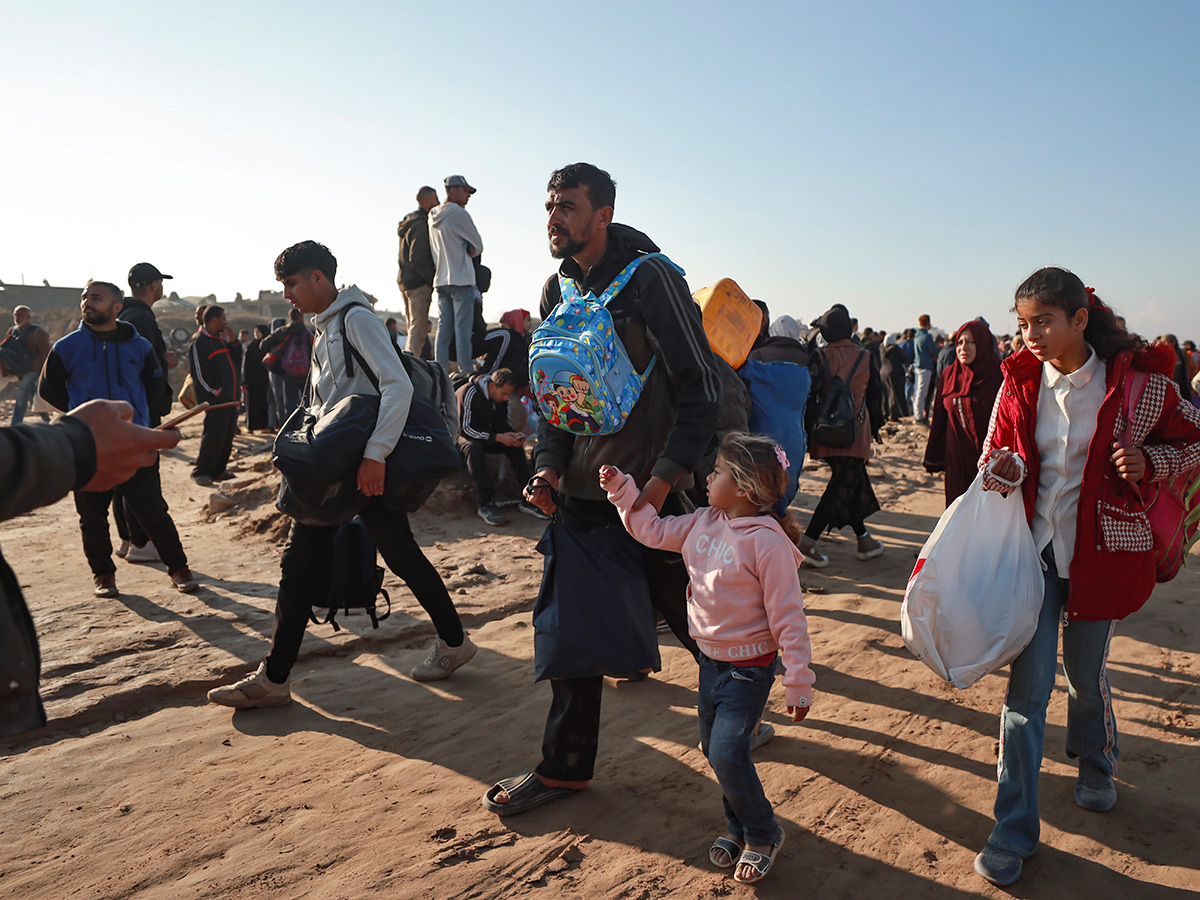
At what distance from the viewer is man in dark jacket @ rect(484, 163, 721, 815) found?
2643 millimetres

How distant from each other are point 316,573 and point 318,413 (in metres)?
0.79

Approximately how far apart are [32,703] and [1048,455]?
315 cm

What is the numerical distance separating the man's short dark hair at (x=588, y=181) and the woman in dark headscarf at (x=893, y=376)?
12871 millimetres

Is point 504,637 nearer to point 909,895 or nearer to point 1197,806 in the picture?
point 909,895

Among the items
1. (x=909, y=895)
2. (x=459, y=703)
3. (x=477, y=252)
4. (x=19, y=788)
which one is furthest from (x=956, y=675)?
(x=477, y=252)

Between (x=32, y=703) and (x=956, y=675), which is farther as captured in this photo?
(x=956, y=675)

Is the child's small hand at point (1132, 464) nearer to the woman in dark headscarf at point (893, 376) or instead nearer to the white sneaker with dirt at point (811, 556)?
the white sneaker with dirt at point (811, 556)

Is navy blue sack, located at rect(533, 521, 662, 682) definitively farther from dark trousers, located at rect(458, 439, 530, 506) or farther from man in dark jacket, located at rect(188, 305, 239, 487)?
man in dark jacket, located at rect(188, 305, 239, 487)

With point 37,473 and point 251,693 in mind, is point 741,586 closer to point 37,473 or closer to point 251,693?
point 37,473

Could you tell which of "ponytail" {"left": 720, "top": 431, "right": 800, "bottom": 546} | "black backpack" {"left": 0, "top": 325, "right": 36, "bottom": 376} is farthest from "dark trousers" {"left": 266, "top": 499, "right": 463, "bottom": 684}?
"black backpack" {"left": 0, "top": 325, "right": 36, "bottom": 376}

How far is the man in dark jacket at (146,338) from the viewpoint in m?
6.29

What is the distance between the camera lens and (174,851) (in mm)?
2738

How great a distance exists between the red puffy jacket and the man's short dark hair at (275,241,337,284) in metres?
3.37

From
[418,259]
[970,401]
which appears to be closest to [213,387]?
[418,259]
